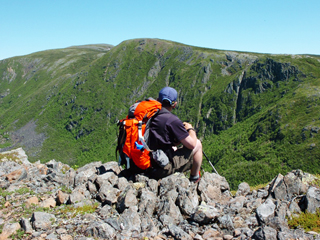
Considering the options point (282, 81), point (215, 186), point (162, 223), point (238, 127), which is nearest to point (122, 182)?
point (162, 223)

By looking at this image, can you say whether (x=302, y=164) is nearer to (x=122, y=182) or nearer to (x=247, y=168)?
(x=247, y=168)

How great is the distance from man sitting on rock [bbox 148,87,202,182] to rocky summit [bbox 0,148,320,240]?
14.2 inches

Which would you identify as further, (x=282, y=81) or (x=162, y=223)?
(x=282, y=81)

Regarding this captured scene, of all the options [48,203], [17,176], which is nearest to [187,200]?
[48,203]

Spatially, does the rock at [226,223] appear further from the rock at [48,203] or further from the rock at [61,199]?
the rock at [48,203]

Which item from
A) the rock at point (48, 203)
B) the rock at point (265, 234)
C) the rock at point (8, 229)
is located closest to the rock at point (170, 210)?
the rock at point (265, 234)

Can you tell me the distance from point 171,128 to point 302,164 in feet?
366

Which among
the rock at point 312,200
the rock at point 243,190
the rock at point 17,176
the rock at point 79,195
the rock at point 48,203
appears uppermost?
the rock at point 312,200

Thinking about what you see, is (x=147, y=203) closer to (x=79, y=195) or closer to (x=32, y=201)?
(x=79, y=195)

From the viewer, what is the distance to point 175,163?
7.22 meters

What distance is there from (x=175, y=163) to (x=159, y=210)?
62.8 inches

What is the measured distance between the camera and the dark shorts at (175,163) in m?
7.21

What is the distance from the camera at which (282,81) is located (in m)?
169

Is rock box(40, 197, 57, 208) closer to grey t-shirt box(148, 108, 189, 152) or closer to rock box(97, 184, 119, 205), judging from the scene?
rock box(97, 184, 119, 205)
